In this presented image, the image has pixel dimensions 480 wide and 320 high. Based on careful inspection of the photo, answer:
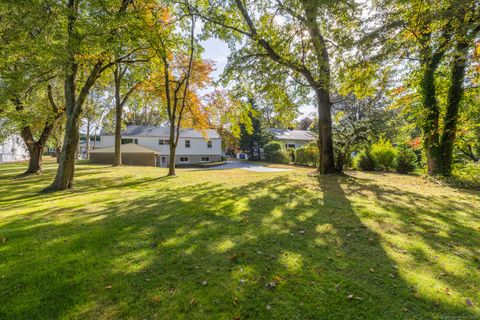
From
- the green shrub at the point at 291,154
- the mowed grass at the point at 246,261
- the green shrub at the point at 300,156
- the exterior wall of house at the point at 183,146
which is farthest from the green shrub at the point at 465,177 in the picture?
the exterior wall of house at the point at 183,146

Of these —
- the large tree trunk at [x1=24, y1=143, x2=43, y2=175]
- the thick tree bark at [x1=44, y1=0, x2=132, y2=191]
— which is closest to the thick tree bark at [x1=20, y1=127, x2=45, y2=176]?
the large tree trunk at [x1=24, y1=143, x2=43, y2=175]

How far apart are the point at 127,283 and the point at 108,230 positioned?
2081 millimetres

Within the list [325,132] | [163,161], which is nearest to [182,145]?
[163,161]

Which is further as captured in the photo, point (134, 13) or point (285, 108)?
point (285, 108)

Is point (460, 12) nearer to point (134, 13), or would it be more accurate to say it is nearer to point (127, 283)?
point (127, 283)

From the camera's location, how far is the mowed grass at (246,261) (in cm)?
251

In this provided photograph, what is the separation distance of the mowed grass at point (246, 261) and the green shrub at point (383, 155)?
10.1 meters

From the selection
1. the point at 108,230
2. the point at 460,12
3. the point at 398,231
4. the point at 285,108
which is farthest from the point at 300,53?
the point at 108,230

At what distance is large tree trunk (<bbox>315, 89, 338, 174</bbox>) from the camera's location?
10664 millimetres

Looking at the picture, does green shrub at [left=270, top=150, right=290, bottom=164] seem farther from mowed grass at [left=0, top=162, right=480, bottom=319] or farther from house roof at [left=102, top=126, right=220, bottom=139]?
mowed grass at [left=0, top=162, right=480, bottom=319]

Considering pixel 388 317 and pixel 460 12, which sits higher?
pixel 460 12

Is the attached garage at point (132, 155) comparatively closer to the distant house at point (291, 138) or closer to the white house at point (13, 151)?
the white house at point (13, 151)

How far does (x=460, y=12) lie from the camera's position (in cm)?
562

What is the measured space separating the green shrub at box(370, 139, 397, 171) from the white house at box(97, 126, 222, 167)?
1930 cm
